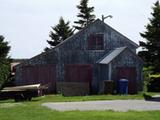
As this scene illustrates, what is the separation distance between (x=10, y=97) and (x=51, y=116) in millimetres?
11866

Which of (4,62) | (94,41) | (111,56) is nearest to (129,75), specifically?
(111,56)

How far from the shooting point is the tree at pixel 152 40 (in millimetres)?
48219

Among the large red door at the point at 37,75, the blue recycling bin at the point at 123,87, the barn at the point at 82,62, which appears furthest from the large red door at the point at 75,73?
the blue recycling bin at the point at 123,87

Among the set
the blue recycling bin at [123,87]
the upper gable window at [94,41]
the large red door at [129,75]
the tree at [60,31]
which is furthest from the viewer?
the tree at [60,31]

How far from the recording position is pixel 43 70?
4119cm

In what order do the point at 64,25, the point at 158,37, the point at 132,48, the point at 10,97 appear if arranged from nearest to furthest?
the point at 10,97 < the point at 132,48 < the point at 158,37 < the point at 64,25

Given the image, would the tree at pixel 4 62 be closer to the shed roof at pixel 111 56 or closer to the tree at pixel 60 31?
the shed roof at pixel 111 56

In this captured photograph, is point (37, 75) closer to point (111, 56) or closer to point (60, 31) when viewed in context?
point (111, 56)

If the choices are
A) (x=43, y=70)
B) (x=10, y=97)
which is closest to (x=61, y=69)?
(x=43, y=70)

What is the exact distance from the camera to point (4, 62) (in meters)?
42.5

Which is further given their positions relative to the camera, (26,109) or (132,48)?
(132,48)

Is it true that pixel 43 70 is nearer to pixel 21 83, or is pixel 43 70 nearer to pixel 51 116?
pixel 21 83

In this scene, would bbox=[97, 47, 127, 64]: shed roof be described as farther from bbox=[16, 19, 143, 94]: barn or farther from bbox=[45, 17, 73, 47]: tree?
bbox=[45, 17, 73, 47]: tree

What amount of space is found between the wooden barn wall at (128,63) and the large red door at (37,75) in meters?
5.47
